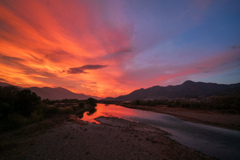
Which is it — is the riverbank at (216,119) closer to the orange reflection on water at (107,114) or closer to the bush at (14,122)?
the orange reflection on water at (107,114)

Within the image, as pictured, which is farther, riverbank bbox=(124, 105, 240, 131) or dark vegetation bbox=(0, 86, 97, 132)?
riverbank bbox=(124, 105, 240, 131)

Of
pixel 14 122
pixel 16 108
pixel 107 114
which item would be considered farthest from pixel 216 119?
pixel 16 108

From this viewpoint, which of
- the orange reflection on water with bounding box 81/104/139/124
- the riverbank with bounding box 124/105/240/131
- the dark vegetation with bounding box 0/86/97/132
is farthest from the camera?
the orange reflection on water with bounding box 81/104/139/124

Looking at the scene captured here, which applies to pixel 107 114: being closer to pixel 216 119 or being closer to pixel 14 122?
pixel 14 122

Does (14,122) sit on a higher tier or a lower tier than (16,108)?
lower

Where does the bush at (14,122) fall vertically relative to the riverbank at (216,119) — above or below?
above

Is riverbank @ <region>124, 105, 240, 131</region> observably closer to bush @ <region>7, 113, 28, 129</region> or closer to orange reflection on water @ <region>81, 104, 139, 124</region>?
orange reflection on water @ <region>81, 104, 139, 124</region>

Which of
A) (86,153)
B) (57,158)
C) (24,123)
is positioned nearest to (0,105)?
(24,123)

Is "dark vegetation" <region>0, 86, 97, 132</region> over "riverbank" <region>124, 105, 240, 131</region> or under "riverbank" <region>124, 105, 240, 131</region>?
over

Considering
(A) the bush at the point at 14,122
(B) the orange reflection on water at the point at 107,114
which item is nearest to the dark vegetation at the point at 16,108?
(A) the bush at the point at 14,122

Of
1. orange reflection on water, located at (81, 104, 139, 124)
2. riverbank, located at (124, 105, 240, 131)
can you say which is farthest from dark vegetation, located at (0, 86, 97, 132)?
riverbank, located at (124, 105, 240, 131)

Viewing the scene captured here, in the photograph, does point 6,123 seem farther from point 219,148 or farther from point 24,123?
point 219,148

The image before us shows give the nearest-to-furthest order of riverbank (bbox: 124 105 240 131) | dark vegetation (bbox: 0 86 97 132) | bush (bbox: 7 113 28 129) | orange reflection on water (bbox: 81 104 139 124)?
bush (bbox: 7 113 28 129), dark vegetation (bbox: 0 86 97 132), riverbank (bbox: 124 105 240 131), orange reflection on water (bbox: 81 104 139 124)

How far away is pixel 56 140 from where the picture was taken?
Answer: 12594 millimetres
